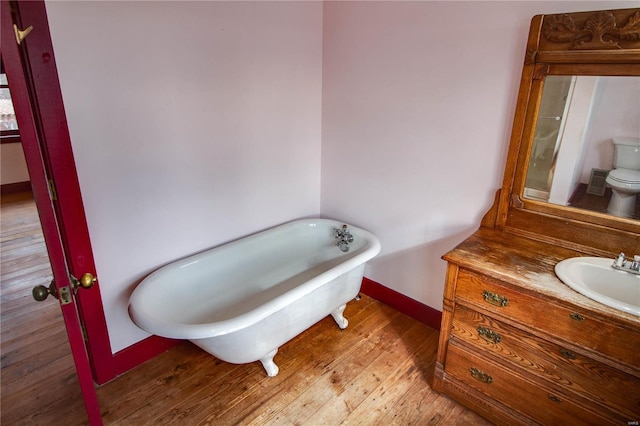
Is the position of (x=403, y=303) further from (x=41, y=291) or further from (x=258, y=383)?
(x=41, y=291)

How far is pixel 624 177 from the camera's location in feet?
4.97

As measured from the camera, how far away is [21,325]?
240 centimetres

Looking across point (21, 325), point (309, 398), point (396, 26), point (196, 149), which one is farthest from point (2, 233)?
point (396, 26)

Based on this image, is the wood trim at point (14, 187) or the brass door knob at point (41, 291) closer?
the brass door knob at point (41, 291)

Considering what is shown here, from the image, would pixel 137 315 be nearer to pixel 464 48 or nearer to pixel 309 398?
pixel 309 398

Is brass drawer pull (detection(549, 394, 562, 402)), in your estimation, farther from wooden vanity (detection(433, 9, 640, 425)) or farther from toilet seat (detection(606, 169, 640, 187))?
toilet seat (detection(606, 169, 640, 187))

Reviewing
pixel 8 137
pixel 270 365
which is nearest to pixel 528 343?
pixel 270 365

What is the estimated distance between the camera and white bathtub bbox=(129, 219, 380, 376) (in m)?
1.64

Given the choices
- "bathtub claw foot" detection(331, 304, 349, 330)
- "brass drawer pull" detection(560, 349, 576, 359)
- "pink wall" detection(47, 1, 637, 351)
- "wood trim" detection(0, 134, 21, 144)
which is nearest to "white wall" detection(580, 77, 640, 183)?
"pink wall" detection(47, 1, 637, 351)

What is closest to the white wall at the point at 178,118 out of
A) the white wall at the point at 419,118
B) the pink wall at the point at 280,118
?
the pink wall at the point at 280,118

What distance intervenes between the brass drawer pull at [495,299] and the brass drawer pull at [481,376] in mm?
368

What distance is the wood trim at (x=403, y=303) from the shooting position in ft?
7.67

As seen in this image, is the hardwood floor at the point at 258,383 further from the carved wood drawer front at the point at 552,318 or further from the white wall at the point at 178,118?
the carved wood drawer front at the point at 552,318

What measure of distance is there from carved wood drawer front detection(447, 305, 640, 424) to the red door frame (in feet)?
5.64
